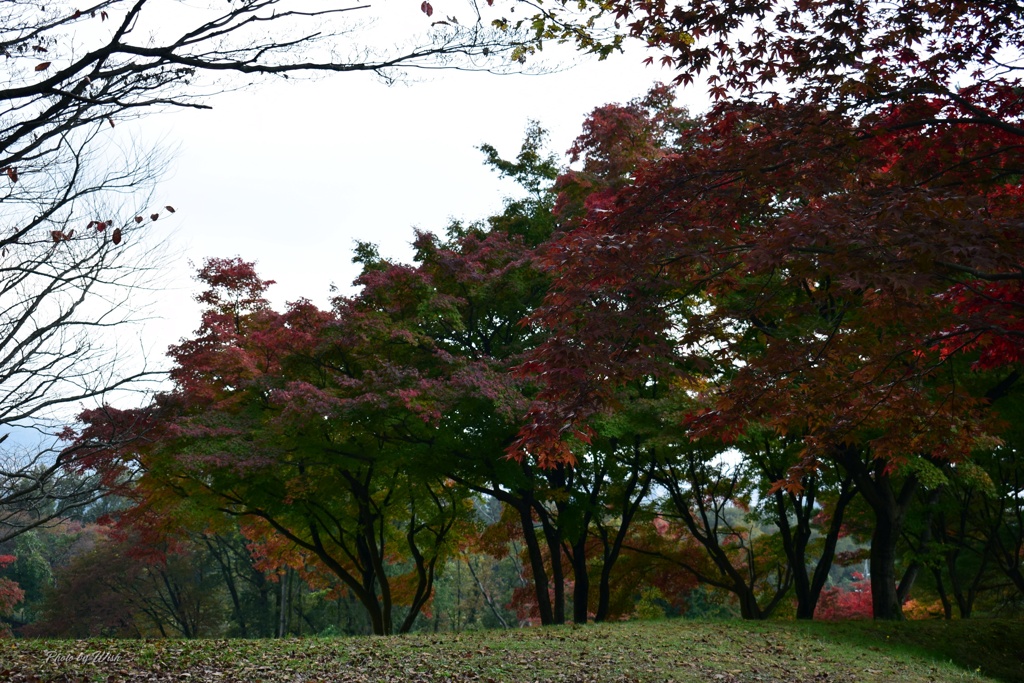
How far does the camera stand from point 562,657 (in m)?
8.58

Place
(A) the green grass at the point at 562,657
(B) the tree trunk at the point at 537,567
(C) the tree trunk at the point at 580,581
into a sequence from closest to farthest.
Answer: (A) the green grass at the point at 562,657 → (B) the tree trunk at the point at 537,567 → (C) the tree trunk at the point at 580,581

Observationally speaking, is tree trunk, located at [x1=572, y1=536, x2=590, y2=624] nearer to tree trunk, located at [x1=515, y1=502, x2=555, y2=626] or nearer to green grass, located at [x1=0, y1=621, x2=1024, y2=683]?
tree trunk, located at [x1=515, y1=502, x2=555, y2=626]

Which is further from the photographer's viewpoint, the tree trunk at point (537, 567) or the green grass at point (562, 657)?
the tree trunk at point (537, 567)

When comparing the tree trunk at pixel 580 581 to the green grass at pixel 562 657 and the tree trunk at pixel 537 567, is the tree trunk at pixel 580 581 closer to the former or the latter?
the tree trunk at pixel 537 567

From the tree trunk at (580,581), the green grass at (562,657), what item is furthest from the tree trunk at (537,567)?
the green grass at (562,657)

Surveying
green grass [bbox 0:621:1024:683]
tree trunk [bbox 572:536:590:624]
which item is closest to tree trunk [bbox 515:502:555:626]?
tree trunk [bbox 572:536:590:624]

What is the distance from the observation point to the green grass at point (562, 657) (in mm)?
6941

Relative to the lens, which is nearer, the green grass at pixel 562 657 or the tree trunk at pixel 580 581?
the green grass at pixel 562 657

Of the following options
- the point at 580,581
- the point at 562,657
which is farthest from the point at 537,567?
the point at 562,657

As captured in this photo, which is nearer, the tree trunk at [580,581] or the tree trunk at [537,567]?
the tree trunk at [537,567]

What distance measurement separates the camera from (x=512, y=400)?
37.9ft

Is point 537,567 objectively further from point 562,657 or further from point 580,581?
point 562,657

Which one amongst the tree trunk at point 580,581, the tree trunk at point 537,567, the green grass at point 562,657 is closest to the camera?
the green grass at point 562,657

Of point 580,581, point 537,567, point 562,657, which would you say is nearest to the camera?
point 562,657
